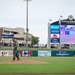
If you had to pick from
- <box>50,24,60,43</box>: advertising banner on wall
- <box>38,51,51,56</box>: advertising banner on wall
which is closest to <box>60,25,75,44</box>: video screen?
<box>50,24,60,43</box>: advertising banner on wall

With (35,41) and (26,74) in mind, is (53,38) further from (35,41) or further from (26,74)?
(35,41)

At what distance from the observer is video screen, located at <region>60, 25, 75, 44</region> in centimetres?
5322

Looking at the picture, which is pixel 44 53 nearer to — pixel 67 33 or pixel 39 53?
pixel 39 53

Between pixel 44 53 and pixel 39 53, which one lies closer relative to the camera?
pixel 39 53

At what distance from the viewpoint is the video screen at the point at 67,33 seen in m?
53.2

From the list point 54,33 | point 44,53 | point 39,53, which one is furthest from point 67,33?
point 39,53

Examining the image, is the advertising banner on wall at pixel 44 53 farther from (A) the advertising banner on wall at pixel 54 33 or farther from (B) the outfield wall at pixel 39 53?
(A) the advertising banner on wall at pixel 54 33

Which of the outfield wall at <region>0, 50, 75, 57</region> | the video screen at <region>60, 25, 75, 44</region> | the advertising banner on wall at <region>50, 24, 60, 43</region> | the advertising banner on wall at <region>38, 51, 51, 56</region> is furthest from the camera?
the advertising banner on wall at <region>50, 24, 60, 43</region>

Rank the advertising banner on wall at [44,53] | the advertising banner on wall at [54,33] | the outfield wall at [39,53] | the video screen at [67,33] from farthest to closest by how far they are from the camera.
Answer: the advertising banner on wall at [54,33]
the video screen at [67,33]
the advertising banner on wall at [44,53]
the outfield wall at [39,53]

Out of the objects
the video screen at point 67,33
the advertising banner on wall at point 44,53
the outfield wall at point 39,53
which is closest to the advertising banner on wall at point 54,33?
the video screen at point 67,33

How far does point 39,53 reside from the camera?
44531 millimetres

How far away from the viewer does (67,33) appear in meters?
53.2

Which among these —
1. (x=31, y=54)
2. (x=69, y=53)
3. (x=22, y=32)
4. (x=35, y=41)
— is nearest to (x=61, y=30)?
(x=69, y=53)

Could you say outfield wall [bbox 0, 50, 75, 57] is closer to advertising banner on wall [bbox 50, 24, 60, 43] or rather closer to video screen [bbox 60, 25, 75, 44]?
video screen [bbox 60, 25, 75, 44]
